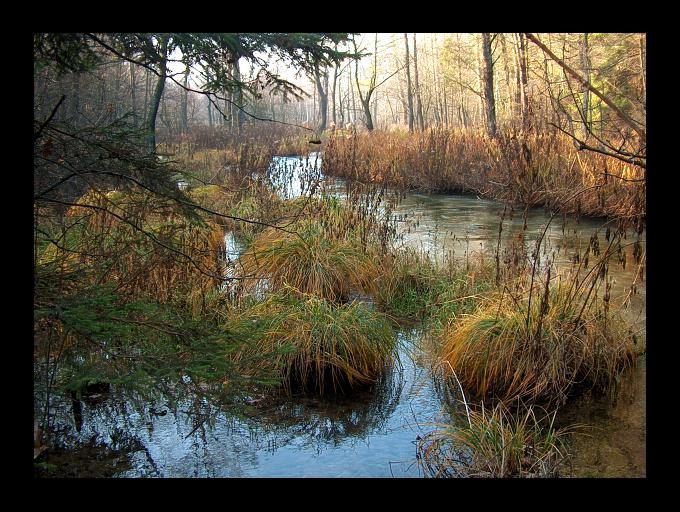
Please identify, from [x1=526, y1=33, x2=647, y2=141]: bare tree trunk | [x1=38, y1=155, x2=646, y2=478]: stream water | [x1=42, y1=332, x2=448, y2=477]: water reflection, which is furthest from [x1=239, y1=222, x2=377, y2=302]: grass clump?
[x1=526, y1=33, x2=647, y2=141]: bare tree trunk

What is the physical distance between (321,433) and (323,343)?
0.86 metres

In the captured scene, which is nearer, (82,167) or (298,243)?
(82,167)

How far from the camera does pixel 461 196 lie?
44.5 feet

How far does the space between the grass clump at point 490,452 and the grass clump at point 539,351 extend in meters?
0.66

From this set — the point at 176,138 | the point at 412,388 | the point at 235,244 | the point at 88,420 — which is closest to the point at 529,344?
the point at 412,388

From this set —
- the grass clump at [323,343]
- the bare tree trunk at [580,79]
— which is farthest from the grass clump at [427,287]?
the bare tree trunk at [580,79]

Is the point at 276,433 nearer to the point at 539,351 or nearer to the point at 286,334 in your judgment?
the point at 286,334

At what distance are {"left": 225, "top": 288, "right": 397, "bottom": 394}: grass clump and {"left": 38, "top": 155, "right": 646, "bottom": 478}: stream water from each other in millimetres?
153
